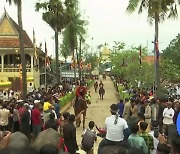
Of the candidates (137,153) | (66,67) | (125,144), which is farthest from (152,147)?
(66,67)

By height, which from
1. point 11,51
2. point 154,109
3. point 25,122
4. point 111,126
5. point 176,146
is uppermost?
point 11,51

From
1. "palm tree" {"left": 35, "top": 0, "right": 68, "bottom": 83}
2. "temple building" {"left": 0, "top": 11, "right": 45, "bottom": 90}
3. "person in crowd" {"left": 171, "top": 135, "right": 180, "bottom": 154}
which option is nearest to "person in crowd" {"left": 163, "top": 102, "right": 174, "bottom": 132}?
"person in crowd" {"left": 171, "top": 135, "right": 180, "bottom": 154}

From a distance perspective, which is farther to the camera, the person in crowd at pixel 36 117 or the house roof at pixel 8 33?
the house roof at pixel 8 33

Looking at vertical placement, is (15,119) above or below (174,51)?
below

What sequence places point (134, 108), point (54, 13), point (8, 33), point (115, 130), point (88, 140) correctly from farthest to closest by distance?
point (8, 33), point (54, 13), point (134, 108), point (88, 140), point (115, 130)

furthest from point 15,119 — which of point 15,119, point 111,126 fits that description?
point 111,126

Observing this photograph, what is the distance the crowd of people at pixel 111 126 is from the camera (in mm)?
8364

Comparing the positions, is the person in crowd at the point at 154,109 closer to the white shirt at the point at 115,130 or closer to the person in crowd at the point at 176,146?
the white shirt at the point at 115,130

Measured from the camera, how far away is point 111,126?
941 cm

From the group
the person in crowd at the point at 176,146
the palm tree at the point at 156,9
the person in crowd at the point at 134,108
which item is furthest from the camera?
the palm tree at the point at 156,9

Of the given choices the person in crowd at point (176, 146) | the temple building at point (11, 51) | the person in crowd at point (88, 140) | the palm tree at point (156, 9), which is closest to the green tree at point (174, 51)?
the temple building at point (11, 51)

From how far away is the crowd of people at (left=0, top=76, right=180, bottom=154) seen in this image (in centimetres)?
836

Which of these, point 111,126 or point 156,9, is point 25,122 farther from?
point 156,9

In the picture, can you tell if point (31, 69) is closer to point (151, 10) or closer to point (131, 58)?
point (131, 58)
